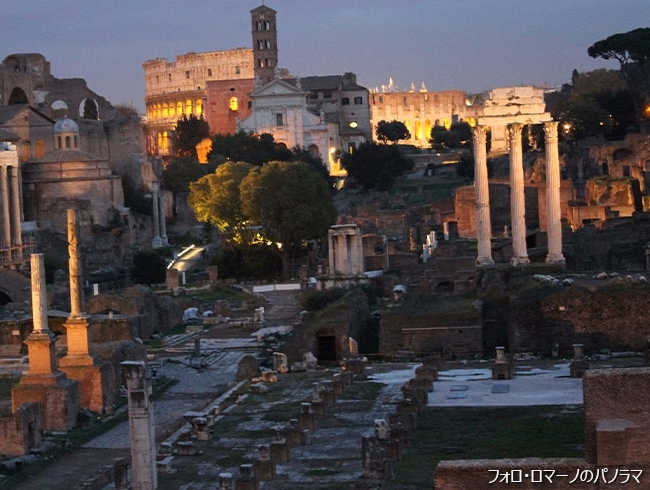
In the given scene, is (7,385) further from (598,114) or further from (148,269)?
(598,114)

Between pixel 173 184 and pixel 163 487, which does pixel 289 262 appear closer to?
Result: pixel 173 184

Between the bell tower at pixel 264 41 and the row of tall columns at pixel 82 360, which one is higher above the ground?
the bell tower at pixel 264 41

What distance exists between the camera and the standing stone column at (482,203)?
47375 millimetres

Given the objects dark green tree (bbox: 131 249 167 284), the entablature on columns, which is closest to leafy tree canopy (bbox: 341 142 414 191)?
dark green tree (bbox: 131 249 167 284)

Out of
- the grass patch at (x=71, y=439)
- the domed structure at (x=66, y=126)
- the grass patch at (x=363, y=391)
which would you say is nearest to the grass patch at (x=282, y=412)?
the grass patch at (x=363, y=391)

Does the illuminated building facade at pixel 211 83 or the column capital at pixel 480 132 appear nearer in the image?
the column capital at pixel 480 132

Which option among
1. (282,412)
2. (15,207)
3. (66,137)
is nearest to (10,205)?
(15,207)

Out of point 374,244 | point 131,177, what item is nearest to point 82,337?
point 374,244

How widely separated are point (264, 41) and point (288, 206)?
63.1m

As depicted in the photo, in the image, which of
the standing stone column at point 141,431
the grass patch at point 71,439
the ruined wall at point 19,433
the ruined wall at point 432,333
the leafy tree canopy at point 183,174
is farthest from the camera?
the leafy tree canopy at point 183,174

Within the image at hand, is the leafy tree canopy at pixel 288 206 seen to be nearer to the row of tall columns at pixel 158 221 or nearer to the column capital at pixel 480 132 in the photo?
the row of tall columns at pixel 158 221

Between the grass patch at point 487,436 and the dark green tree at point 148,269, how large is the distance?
3610cm

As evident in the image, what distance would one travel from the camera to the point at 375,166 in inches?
3593

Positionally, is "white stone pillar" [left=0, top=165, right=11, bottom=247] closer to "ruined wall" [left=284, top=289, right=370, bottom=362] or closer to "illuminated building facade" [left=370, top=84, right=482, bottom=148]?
"ruined wall" [left=284, top=289, right=370, bottom=362]
